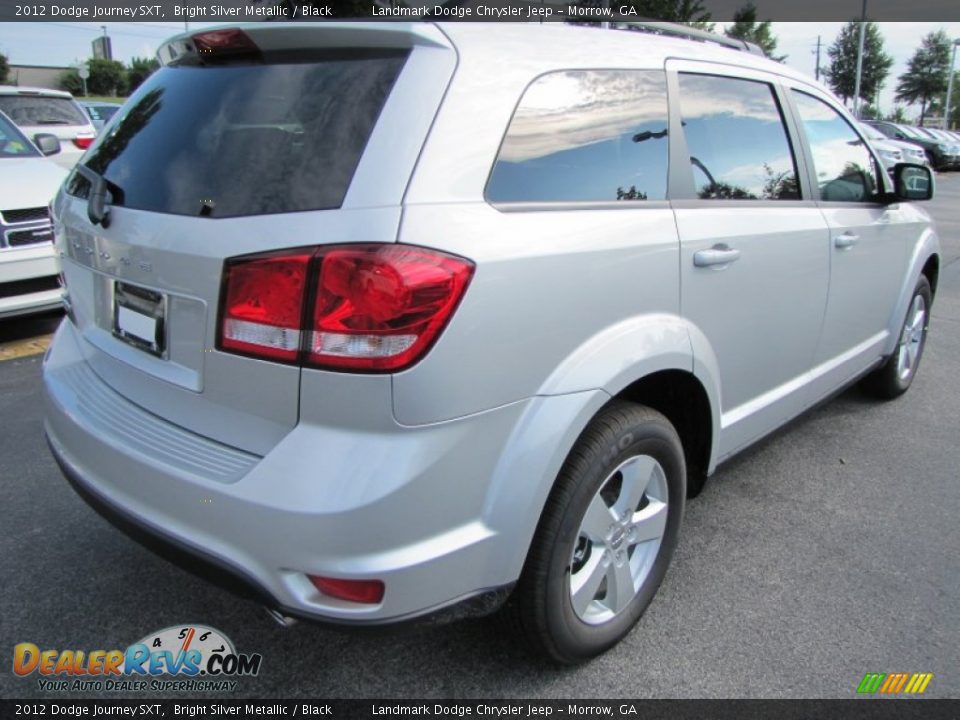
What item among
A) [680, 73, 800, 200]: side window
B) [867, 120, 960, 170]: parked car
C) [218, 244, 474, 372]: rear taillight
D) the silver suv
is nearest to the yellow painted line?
the silver suv

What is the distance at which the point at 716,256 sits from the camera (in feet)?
7.61

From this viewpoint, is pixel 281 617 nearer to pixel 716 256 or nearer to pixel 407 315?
pixel 407 315

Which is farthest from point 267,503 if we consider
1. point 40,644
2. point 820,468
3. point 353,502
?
point 820,468

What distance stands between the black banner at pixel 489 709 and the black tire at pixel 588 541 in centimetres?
15

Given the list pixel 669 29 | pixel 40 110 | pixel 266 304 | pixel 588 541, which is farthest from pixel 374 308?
pixel 40 110

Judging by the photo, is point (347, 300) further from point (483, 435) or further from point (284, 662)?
point (284, 662)

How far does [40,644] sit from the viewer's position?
7.37 ft

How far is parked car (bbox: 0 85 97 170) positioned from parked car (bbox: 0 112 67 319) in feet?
12.3

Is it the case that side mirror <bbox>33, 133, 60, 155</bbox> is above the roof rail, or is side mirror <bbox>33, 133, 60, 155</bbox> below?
below

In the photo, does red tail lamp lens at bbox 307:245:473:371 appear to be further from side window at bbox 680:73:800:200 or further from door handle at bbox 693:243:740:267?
side window at bbox 680:73:800:200

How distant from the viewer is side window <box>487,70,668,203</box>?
6.09ft

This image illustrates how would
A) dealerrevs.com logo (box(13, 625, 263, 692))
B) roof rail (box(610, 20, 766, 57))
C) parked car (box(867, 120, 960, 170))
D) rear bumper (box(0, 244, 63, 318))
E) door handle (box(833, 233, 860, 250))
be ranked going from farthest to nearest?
parked car (box(867, 120, 960, 170)) → rear bumper (box(0, 244, 63, 318)) → door handle (box(833, 233, 860, 250)) → roof rail (box(610, 20, 766, 57)) → dealerrevs.com logo (box(13, 625, 263, 692))

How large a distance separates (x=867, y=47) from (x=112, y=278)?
62.6m

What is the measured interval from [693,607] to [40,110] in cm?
1012
